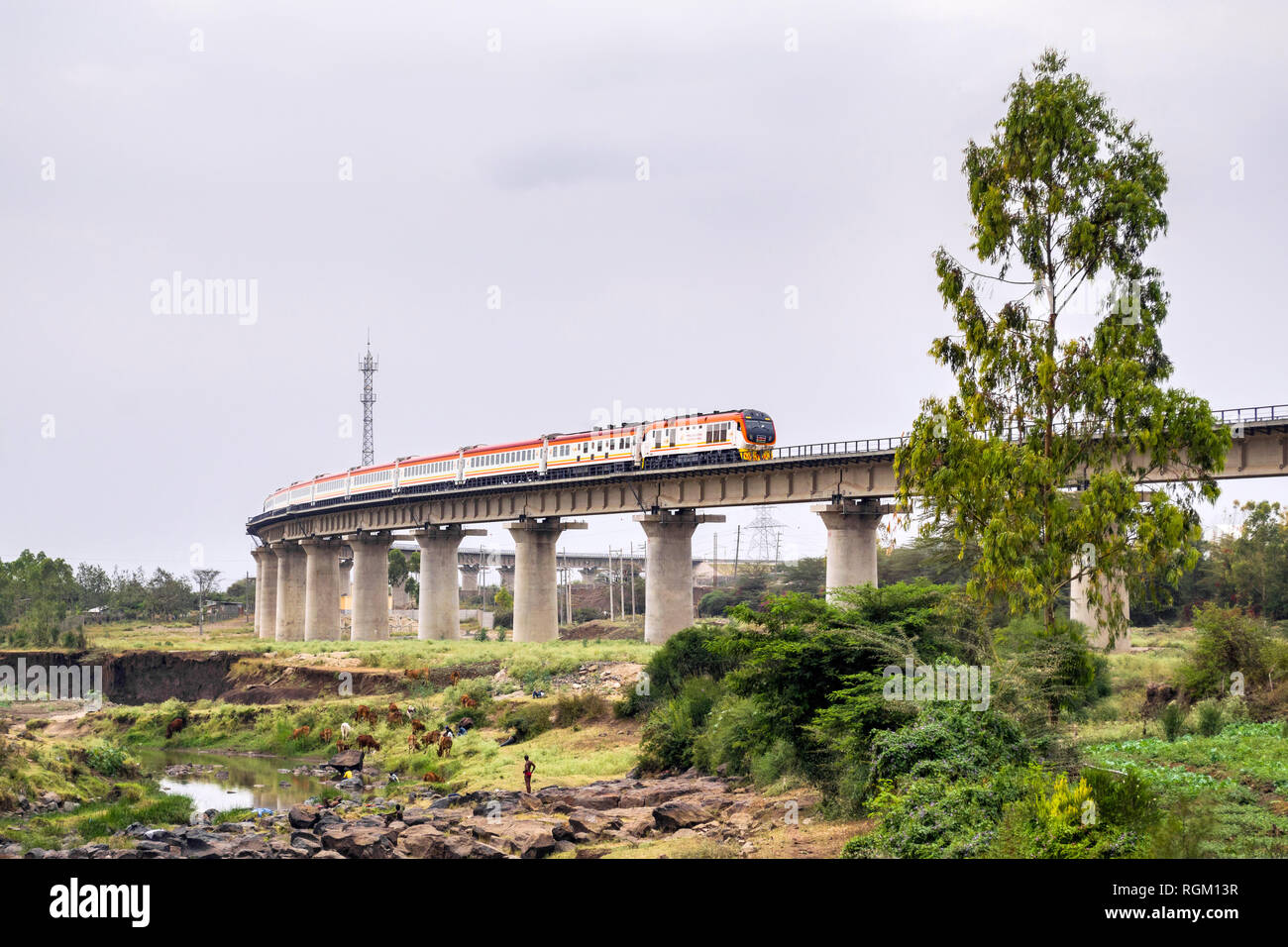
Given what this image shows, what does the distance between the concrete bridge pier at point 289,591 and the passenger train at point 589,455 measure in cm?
2285

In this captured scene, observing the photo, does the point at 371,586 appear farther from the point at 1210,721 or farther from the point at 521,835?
the point at 1210,721

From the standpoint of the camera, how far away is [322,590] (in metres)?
103

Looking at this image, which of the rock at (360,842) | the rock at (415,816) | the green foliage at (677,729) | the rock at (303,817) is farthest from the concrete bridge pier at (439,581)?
the rock at (360,842)

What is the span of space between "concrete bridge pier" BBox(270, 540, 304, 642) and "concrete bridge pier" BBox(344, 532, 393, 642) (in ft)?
65.4

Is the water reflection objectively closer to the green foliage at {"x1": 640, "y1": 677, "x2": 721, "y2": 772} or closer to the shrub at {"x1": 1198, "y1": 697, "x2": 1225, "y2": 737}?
the green foliage at {"x1": 640, "y1": 677, "x2": 721, "y2": 772}

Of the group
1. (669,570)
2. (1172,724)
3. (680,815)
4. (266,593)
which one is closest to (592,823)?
(680,815)

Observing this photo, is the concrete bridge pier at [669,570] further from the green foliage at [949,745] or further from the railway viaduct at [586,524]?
the green foliage at [949,745]

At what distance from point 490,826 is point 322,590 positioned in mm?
81875

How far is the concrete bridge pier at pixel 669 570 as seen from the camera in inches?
2474

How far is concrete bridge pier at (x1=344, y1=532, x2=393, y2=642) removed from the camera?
9000 cm
